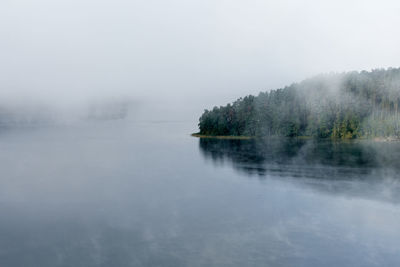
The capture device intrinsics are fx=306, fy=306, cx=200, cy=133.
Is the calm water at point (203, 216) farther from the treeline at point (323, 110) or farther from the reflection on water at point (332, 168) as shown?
the treeline at point (323, 110)

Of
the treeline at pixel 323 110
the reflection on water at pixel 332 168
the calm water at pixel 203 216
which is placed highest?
the treeline at pixel 323 110

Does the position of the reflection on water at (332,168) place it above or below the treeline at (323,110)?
below

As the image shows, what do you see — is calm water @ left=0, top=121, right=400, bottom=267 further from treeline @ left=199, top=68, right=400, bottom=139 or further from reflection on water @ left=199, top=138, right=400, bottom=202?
treeline @ left=199, top=68, right=400, bottom=139

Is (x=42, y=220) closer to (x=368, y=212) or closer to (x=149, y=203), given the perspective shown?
(x=149, y=203)

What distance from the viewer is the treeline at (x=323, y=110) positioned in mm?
109188

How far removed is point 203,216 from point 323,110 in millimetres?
99325

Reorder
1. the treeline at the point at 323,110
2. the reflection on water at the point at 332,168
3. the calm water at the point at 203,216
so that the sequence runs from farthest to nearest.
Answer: the treeline at the point at 323,110 < the reflection on water at the point at 332,168 < the calm water at the point at 203,216

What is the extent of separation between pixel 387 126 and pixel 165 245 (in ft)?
343

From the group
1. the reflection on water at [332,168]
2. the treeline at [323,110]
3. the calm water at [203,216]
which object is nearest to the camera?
the calm water at [203,216]

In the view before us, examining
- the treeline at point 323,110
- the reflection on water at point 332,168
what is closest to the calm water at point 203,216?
the reflection on water at point 332,168

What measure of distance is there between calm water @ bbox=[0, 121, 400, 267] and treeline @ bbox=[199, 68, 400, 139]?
57.5 metres

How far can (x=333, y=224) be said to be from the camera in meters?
26.7

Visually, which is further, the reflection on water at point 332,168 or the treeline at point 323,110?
the treeline at point 323,110

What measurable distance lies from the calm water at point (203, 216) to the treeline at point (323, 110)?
189 ft
